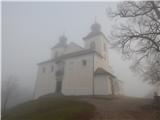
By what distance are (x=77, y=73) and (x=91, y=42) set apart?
970 cm

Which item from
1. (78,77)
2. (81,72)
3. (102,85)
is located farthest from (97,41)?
(102,85)

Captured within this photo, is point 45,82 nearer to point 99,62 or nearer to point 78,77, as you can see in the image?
point 78,77

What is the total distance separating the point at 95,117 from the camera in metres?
13.0

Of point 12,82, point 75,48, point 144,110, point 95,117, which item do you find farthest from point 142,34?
point 12,82

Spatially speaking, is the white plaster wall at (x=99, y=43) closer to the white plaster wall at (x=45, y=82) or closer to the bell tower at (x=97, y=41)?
the bell tower at (x=97, y=41)

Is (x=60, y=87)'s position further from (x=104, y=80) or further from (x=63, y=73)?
(x=104, y=80)

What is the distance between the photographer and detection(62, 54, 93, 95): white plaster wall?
94.6ft

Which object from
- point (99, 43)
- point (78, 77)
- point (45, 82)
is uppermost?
point (99, 43)

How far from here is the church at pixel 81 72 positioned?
2855cm

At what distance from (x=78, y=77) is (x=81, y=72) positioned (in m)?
1.17

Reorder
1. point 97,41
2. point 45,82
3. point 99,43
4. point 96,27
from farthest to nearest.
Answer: point 96,27 → point 45,82 → point 97,41 → point 99,43

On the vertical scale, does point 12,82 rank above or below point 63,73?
below

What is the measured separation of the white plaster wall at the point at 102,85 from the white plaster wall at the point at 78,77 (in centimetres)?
95

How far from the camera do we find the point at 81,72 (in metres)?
30.3
